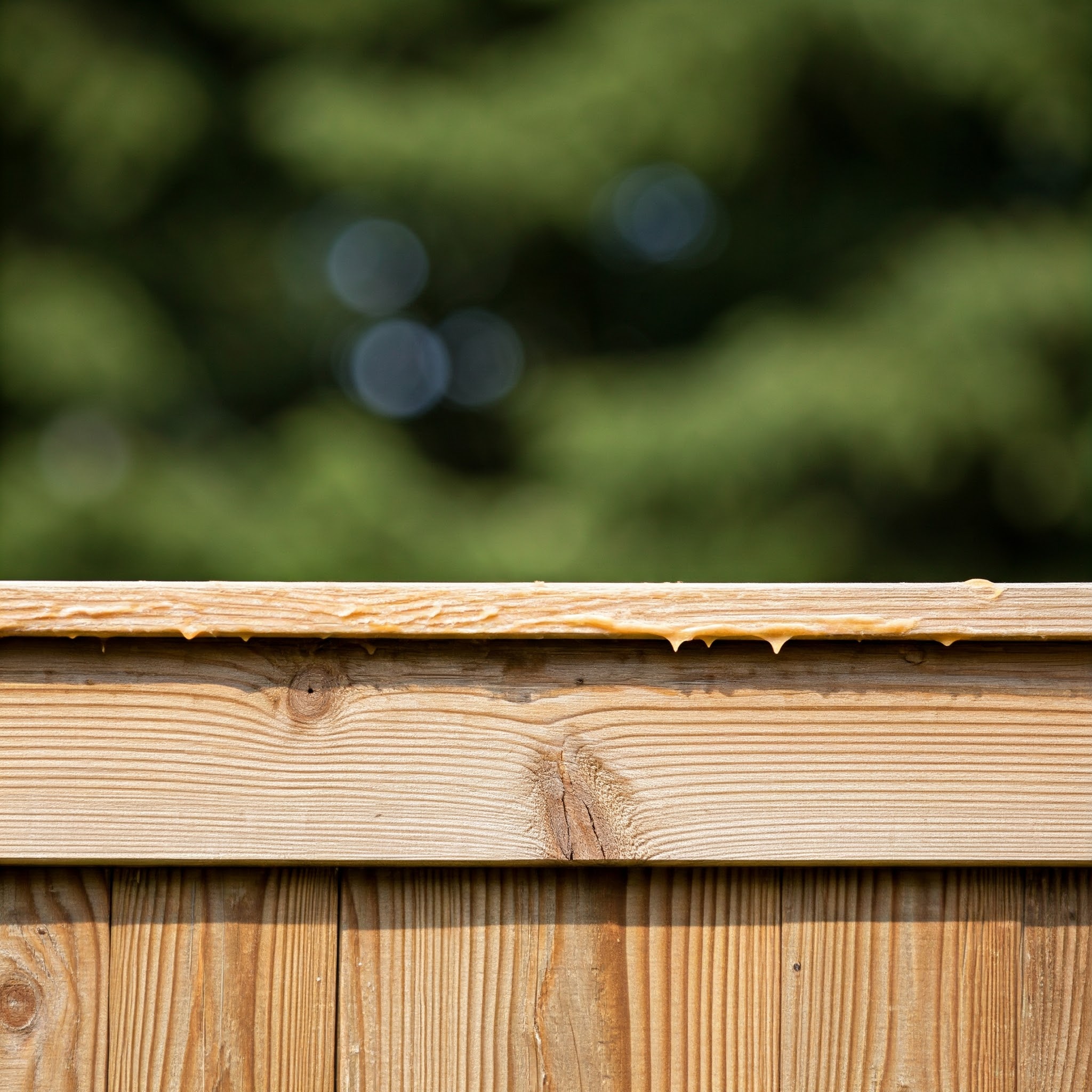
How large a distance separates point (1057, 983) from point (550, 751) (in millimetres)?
287

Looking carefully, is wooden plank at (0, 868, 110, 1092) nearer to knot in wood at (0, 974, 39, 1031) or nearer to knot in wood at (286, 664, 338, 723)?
knot in wood at (0, 974, 39, 1031)

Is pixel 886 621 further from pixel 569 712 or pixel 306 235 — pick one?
pixel 306 235

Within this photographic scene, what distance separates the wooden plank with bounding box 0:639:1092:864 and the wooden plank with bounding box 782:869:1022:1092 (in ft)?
0.09

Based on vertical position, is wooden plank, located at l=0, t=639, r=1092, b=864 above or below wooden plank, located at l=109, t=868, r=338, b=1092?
above

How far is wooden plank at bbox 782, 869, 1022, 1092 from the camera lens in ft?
1.76

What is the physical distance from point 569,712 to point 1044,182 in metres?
4.89

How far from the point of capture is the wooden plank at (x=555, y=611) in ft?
1.67

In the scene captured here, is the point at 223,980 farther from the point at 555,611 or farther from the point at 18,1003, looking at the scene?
the point at 555,611

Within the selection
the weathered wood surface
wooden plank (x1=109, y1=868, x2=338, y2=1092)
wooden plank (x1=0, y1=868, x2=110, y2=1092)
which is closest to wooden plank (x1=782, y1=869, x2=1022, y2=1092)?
the weathered wood surface

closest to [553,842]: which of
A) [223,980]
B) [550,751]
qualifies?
[550,751]

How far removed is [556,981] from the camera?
1.77 ft

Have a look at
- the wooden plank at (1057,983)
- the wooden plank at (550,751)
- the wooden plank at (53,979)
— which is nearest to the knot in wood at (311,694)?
the wooden plank at (550,751)

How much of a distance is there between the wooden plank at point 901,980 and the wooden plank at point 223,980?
241 millimetres

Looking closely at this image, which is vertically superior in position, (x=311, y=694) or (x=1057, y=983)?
(x=311, y=694)
